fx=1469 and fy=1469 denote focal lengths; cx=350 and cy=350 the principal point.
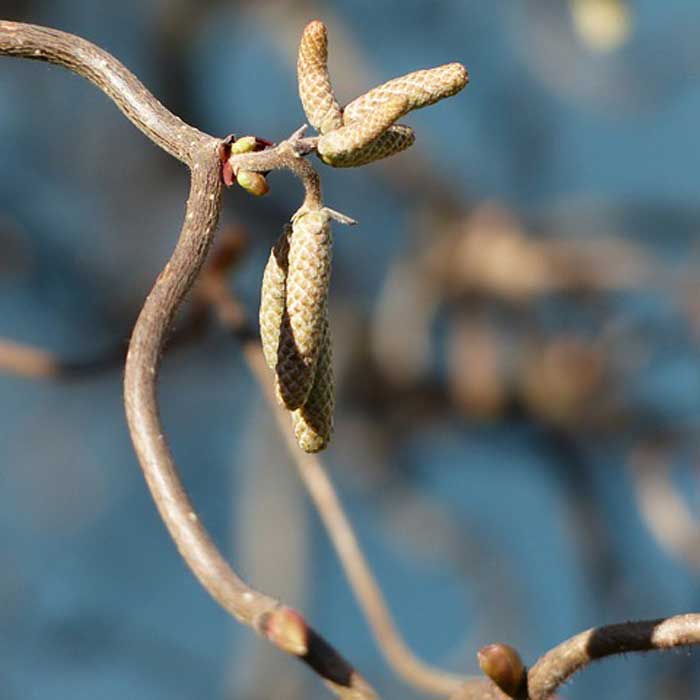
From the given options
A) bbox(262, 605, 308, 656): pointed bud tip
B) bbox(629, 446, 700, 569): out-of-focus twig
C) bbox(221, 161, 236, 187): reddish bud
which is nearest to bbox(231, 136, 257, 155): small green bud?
bbox(221, 161, 236, 187): reddish bud

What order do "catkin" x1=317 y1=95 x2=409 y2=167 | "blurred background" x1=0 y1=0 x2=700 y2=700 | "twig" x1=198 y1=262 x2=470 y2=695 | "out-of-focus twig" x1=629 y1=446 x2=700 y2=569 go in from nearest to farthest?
1. "catkin" x1=317 y1=95 x2=409 y2=167
2. "twig" x1=198 y1=262 x2=470 y2=695
3. "out-of-focus twig" x1=629 y1=446 x2=700 y2=569
4. "blurred background" x1=0 y1=0 x2=700 y2=700

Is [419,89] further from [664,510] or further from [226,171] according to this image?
[664,510]

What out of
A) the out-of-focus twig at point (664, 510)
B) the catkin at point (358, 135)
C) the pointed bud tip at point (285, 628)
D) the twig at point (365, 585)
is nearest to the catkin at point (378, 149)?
the catkin at point (358, 135)

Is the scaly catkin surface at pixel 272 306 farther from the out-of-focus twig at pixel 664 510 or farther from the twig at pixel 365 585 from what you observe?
the out-of-focus twig at pixel 664 510

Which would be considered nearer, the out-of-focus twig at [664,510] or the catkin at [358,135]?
the catkin at [358,135]

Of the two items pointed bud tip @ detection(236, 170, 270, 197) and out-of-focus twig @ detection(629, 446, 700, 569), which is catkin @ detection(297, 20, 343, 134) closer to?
pointed bud tip @ detection(236, 170, 270, 197)

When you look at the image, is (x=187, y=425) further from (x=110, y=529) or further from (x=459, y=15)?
(x=459, y=15)

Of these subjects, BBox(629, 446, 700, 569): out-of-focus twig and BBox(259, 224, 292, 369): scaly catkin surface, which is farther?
BBox(629, 446, 700, 569): out-of-focus twig
